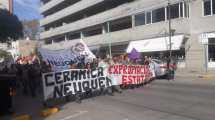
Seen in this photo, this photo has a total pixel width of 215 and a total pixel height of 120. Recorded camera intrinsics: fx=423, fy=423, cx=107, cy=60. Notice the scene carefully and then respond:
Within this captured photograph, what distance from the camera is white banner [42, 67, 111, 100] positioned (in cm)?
1498

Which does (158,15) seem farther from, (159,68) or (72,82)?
(72,82)

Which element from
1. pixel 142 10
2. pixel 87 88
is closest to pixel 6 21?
pixel 142 10

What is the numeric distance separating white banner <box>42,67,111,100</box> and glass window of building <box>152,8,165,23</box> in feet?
78.4

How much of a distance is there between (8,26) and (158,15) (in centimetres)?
→ 1427

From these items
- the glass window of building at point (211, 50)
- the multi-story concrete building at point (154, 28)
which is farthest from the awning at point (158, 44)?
the glass window of building at point (211, 50)

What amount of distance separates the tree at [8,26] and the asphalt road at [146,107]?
23.7 meters

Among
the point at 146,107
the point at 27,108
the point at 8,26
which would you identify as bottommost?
the point at 27,108

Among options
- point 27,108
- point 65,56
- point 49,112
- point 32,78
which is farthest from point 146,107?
point 32,78

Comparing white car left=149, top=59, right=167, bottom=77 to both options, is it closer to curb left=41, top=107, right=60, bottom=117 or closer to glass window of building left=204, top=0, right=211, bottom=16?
curb left=41, top=107, right=60, bottom=117

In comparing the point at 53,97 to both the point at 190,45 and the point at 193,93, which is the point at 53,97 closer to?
the point at 193,93

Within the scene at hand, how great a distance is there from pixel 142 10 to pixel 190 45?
30.3ft

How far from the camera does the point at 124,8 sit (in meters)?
49.4

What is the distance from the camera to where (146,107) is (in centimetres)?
1322

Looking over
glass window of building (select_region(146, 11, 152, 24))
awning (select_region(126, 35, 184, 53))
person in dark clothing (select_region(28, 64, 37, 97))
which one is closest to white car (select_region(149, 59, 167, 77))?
person in dark clothing (select_region(28, 64, 37, 97))
